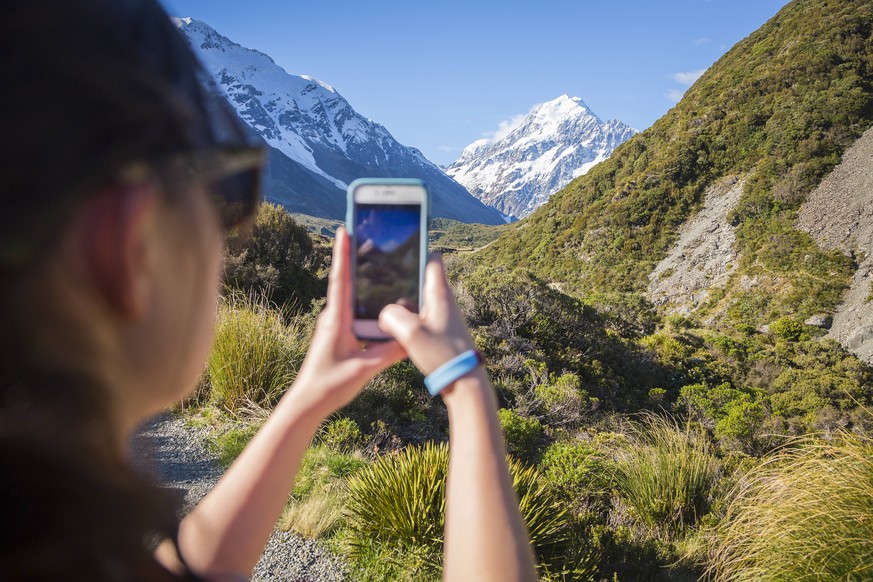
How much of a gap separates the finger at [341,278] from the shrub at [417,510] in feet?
7.26

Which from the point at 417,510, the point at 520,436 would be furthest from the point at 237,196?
the point at 520,436

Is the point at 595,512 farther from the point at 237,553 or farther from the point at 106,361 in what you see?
the point at 106,361

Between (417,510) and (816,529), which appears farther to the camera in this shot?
(417,510)

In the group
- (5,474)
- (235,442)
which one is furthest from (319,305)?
(5,474)

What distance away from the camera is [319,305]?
780 cm

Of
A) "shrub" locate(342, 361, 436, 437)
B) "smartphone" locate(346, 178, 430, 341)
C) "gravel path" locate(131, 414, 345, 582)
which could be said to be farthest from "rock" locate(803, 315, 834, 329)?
"smartphone" locate(346, 178, 430, 341)

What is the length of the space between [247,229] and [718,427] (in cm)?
811

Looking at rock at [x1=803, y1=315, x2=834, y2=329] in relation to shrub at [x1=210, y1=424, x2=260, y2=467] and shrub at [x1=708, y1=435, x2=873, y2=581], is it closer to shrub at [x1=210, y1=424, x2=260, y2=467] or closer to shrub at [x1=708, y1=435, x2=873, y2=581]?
shrub at [x1=708, y1=435, x2=873, y2=581]

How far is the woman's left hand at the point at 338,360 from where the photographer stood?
0.92 metres

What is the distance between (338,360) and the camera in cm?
95

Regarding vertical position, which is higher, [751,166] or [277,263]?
[751,166]

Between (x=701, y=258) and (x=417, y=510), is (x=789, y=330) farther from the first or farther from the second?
(x=417, y=510)

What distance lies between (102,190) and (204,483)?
3712mm

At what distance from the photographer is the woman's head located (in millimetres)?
406
